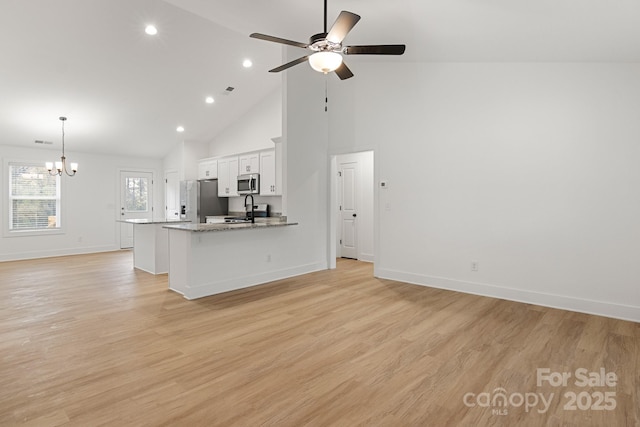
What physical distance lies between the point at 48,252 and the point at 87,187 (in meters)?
1.70

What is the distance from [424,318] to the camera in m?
3.55

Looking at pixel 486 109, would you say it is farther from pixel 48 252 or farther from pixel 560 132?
pixel 48 252

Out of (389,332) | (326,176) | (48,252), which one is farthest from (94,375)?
(48,252)

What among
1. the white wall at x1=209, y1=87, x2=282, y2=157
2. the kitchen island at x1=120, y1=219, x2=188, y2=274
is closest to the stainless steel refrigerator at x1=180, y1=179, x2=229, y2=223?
the white wall at x1=209, y1=87, x2=282, y2=157

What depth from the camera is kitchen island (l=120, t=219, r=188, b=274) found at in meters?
5.74

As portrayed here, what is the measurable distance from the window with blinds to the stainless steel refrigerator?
2.81 metres

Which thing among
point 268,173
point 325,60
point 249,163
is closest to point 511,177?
point 325,60

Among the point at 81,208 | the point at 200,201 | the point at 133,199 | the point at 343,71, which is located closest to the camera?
the point at 343,71

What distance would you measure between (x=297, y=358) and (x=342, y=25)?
2589 mm

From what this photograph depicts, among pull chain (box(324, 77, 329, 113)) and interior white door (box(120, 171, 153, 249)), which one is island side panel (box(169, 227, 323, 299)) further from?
interior white door (box(120, 171, 153, 249))

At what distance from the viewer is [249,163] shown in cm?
721

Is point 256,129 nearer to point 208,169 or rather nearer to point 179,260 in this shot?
point 208,169

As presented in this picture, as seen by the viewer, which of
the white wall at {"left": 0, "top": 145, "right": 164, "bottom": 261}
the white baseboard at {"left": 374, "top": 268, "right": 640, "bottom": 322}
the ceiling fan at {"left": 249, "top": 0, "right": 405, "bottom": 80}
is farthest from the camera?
the white wall at {"left": 0, "top": 145, "right": 164, "bottom": 261}

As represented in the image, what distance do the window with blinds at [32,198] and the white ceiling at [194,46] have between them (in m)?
0.82
